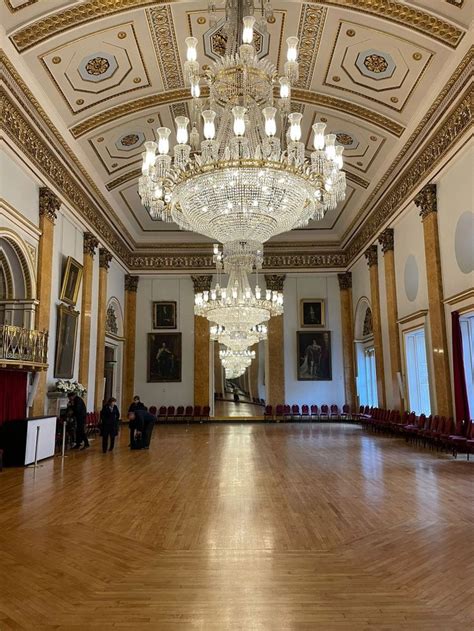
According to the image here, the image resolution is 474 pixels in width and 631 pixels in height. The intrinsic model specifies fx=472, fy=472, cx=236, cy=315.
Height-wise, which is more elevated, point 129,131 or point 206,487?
point 129,131

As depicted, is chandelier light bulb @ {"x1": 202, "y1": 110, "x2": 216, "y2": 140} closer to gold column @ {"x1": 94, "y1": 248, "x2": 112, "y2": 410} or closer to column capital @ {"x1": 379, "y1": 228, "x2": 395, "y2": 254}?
column capital @ {"x1": 379, "y1": 228, "x2": 395, "y2": 254}

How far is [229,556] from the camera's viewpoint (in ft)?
11.2

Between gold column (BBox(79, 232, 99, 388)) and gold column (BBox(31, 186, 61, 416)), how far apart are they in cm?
204

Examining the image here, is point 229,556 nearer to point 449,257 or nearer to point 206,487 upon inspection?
point 206,487

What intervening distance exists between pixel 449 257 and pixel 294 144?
5144 millimetres

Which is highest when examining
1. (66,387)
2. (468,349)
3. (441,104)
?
(441,104)

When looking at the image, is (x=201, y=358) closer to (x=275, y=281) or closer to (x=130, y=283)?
(x=130, y=283)

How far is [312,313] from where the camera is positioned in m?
18.1

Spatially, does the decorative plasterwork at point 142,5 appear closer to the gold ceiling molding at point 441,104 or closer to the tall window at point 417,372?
the gold ceiling molding at point 441,104

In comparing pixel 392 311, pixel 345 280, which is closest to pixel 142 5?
pixel 392 311

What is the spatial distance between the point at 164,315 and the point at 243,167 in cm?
1299

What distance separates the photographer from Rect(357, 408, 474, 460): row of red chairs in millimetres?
8367

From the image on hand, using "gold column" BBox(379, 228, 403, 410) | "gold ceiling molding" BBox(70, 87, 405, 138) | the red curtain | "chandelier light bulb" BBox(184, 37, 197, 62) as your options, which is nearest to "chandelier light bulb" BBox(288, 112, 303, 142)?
"chandelier light bulb" BBox(184, 37, 197, 62)

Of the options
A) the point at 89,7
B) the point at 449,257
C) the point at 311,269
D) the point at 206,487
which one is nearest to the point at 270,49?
the point at 89,7
